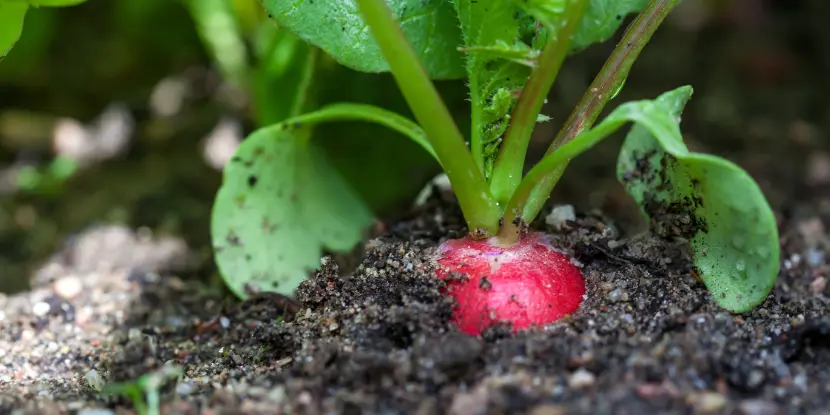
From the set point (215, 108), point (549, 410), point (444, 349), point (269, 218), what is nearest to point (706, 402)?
point (549, 410)

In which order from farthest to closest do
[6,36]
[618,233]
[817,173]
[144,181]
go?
1. [144,181]
2. [817,173]
3. [618,233]
4. [6,36]

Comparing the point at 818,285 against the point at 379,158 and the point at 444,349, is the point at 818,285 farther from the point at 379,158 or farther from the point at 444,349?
the point at 379,158

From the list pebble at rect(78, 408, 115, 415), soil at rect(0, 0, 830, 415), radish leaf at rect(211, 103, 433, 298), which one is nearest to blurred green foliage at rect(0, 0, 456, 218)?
radish leaf at rect(211, 103, 433, 298)

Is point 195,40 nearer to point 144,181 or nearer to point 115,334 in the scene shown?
point 144,181

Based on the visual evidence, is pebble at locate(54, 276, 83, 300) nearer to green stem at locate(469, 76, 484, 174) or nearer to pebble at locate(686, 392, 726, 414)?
green stem at locate(469, 76, 484, 174)

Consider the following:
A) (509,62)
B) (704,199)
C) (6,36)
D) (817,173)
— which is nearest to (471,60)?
(509,62)

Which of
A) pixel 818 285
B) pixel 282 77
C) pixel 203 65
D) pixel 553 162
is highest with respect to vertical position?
pixel 203 65
